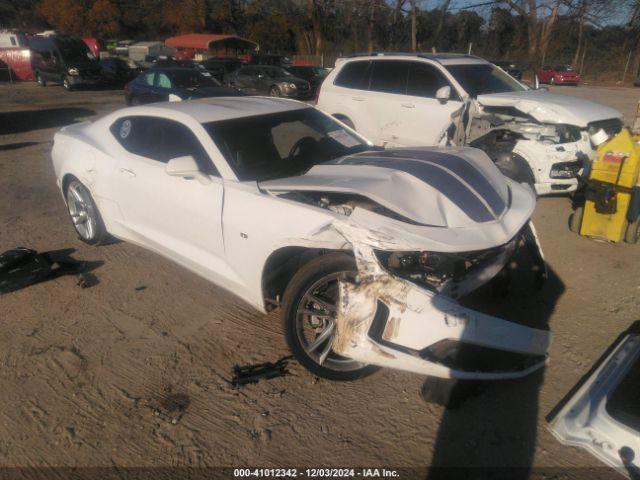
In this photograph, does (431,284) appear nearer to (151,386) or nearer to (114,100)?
(151,386)

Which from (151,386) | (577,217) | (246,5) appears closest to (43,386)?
(151,386)

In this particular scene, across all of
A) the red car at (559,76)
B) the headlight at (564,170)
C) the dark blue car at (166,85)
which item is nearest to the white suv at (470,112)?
the headlight at (564,170)

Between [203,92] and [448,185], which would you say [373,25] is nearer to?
[203,92]

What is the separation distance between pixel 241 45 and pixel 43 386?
32957mm

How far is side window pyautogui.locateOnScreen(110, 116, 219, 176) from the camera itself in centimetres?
345

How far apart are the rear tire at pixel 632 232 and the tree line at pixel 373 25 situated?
22.3 m

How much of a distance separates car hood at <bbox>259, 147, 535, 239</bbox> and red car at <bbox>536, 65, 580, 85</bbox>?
2968 cm

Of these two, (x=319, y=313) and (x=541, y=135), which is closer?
(x=319, y=313)

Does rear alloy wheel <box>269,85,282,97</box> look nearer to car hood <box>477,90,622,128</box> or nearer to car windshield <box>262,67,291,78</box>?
car windshield <box>262,67,291,78</box>

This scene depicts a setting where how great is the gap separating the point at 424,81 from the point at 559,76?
26.0 metres

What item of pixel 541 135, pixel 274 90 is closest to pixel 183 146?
pixel 541 135

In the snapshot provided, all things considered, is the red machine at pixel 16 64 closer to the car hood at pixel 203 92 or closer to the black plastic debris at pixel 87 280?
the car hood at pixel 203 92

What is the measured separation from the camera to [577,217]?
5.08 metres

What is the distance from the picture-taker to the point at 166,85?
12.2m
